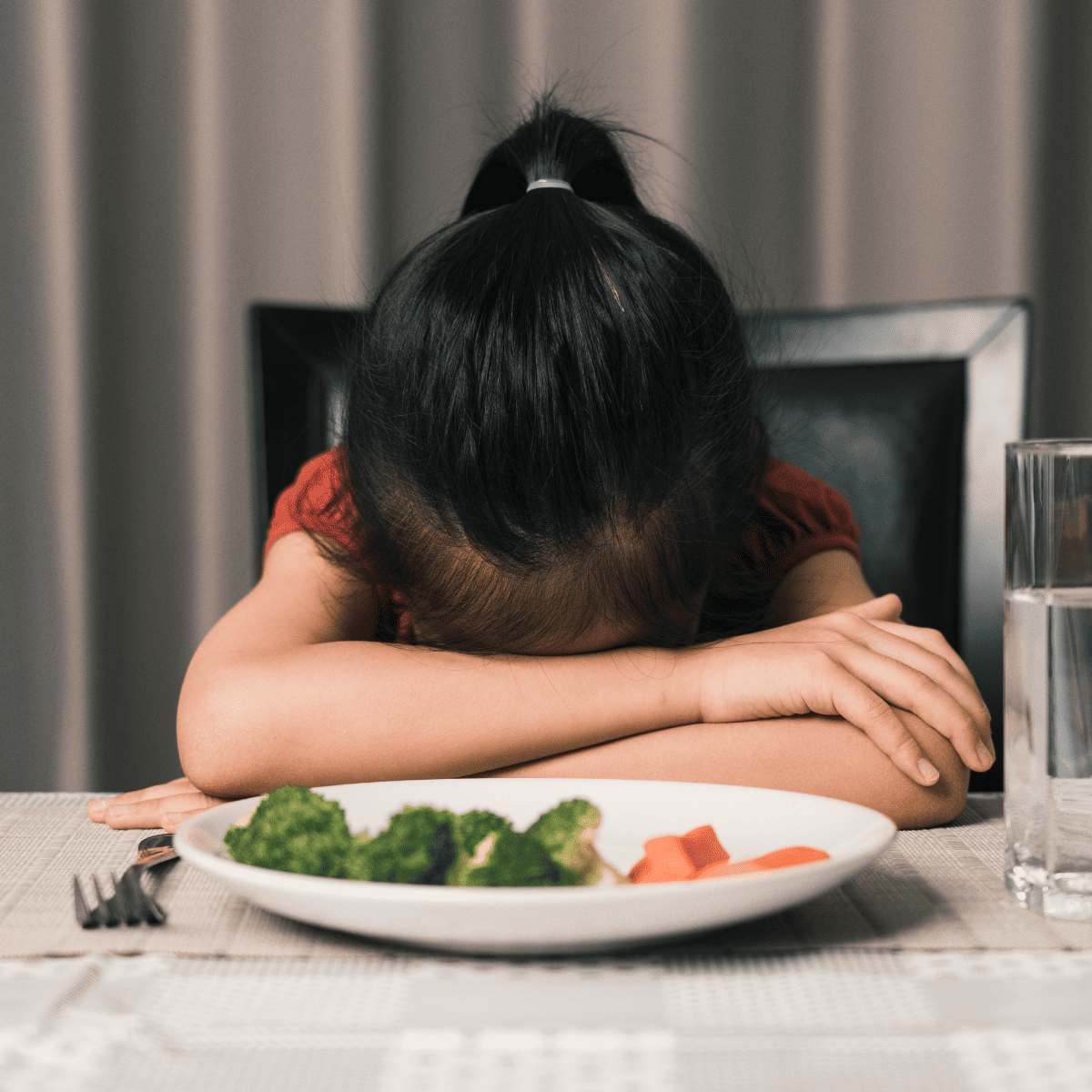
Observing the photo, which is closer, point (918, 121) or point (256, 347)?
point (256, 347)

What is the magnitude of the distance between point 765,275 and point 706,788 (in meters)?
1.32

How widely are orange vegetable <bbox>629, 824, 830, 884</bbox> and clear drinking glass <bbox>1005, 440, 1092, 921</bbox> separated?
0.09 meters

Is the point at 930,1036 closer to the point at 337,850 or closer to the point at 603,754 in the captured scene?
the point at 337,850

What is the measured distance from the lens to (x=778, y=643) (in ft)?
2.21

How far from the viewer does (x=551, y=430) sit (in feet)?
2.02

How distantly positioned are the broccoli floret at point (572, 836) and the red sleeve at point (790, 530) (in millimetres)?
632

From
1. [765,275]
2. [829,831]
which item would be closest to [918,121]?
[765,275]

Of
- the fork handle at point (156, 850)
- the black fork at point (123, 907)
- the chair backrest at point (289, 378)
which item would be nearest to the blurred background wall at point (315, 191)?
the chair backrest at point (289, 378)

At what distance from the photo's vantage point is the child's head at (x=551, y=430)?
0.62 meters

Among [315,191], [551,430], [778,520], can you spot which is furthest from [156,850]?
[315,191]

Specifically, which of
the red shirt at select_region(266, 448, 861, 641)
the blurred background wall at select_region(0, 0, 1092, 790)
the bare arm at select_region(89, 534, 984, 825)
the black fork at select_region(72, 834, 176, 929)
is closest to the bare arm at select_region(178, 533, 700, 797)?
the bare arm at select_region(89, 534, 984, 825)

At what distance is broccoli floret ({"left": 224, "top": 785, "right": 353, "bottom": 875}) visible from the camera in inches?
15.8

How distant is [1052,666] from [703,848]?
0.15 meters

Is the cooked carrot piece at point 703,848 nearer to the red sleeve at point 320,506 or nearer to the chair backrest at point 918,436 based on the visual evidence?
the red sleeve at point 320,506
